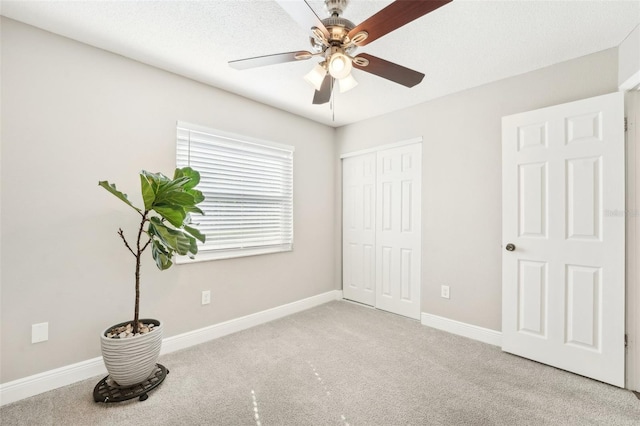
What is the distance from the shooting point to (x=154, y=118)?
8.04 feet

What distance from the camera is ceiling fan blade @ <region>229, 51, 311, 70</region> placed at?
5.08 ft

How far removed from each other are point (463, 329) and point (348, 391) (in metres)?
1.55

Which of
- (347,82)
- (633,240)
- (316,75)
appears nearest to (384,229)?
(633,240)

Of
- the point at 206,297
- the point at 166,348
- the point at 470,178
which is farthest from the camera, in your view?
the point at 470,178

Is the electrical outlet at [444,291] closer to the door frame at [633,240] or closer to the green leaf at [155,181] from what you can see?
the door frame at [633,240]

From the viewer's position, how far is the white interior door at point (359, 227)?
3.74 meters

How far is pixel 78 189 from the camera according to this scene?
2.08 m

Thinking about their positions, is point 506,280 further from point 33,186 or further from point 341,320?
point 33,186

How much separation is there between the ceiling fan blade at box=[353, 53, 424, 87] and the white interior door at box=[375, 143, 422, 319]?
1.69m

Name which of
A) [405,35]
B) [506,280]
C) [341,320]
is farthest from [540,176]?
[341,320]

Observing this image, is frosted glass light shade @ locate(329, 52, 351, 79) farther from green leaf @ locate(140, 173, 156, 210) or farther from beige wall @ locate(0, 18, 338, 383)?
beige wall @ locate(0, 18, 338, 383)

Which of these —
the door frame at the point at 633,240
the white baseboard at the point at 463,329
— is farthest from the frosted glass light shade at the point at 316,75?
the white baseboard at the point at 463,329

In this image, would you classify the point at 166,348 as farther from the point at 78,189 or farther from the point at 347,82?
the point at 347,82

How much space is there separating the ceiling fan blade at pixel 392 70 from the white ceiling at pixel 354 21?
38 cm
